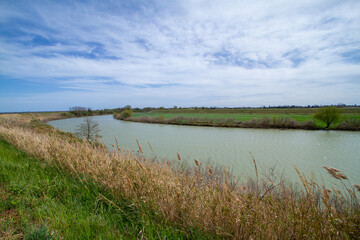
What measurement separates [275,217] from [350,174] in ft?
29.9

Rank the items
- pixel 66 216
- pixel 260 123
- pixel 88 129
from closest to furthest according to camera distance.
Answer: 1. pixel 66 216
2. pixel 88 129
3. pixel 260 123

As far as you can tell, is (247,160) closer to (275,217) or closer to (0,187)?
(275,217)

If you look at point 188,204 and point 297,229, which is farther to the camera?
point 188,204

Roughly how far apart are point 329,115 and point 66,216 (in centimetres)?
2844

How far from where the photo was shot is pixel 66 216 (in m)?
1.71

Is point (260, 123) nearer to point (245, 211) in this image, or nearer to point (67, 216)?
point (245, 211)

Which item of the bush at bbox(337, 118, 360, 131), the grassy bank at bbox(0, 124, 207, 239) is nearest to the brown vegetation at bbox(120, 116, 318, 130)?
the bush at bbox(337, 118, 360, 131)

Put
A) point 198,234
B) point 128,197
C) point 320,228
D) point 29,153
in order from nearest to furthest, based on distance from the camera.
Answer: point 320,228 → point 198,234 → point 128,197 → point 29,153

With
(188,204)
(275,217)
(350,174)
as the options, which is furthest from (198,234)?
(350,174)

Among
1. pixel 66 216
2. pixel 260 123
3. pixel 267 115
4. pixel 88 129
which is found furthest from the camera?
pixel 267 115

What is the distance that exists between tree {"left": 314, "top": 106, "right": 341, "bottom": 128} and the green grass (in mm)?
27545

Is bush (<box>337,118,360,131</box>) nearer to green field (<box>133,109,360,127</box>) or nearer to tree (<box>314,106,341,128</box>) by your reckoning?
tree (<box>314,106,341,128</box>)

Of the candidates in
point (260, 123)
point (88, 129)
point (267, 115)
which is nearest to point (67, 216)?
point (88, 129)

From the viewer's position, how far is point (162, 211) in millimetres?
1850
